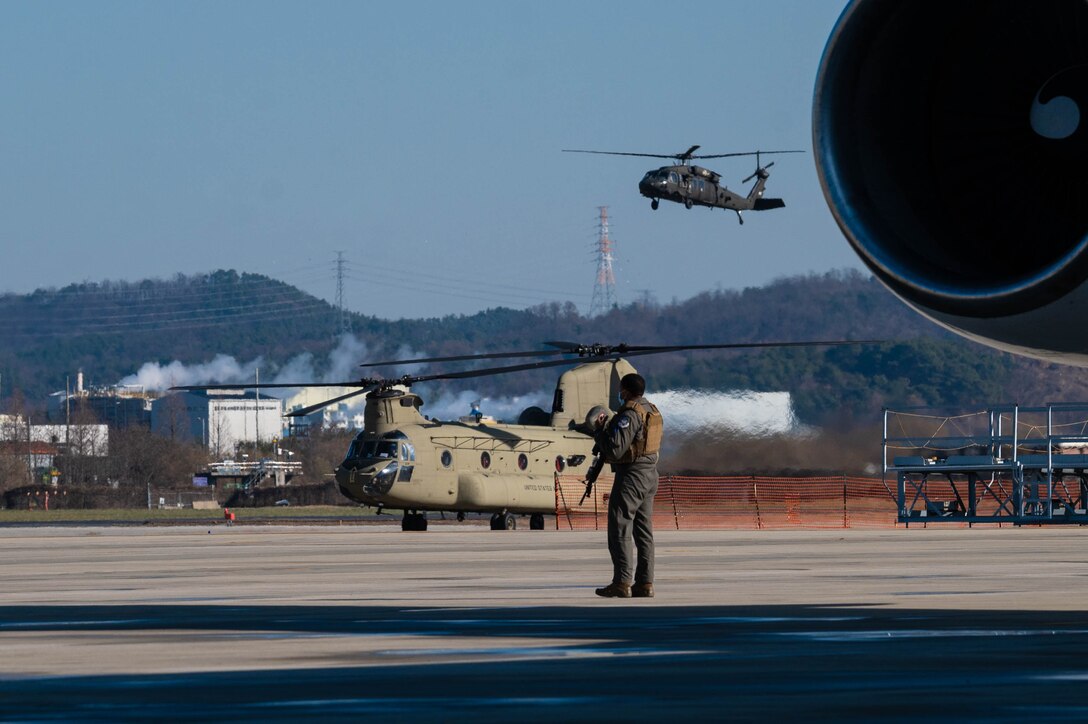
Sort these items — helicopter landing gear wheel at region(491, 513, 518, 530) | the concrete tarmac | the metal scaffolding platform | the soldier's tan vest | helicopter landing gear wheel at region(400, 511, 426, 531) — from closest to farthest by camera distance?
the concrete tarmac, the soldier's tan vest, the metal scaffolding platform, helicopter landing gear wheel at region(400, 511, 426, 531), helicopter landing gear wheel at region(491, 513, 518, 530)

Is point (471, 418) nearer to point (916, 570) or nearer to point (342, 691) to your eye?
point (916, 570)

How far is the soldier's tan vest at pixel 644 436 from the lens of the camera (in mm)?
14906

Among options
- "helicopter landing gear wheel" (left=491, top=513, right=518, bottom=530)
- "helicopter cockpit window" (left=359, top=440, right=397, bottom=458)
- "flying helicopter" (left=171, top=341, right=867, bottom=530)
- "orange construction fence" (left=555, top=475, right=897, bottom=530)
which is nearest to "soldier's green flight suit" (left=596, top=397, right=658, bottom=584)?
"flying helicopter" (left=171, top=341, right=867, bottom=530)

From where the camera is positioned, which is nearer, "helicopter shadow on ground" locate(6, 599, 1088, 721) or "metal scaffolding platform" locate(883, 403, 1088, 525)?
"helicopter shadow on ground" locate(6, 599, 1088, 721)

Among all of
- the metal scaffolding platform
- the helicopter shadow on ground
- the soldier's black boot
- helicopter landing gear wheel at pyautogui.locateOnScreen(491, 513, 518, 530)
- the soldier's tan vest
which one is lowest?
helicopter landing gear wheel at pyautogui.locateOnScreen(491, 513, 518, 530)

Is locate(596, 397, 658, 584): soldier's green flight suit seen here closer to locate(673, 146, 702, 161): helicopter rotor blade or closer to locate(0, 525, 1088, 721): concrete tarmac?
locate(0, 525, 1088, 721): concrete tarmac

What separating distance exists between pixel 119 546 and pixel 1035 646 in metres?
25.4

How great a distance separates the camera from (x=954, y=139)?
8.17 meters

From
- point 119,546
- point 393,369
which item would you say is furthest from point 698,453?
point 393,369

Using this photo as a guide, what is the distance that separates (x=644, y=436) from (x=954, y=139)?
6.96 m

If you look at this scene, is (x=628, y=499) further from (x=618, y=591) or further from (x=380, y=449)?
(x=380, y=449)

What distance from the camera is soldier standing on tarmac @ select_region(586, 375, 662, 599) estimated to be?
14812 millimetres

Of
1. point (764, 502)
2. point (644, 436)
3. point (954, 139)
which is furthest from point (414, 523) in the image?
point (954, 139)

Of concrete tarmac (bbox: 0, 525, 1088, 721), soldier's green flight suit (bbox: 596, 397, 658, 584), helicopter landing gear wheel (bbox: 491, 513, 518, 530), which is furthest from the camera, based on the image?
helicopter landing gear wheel (bbox: 491, 513, 518, 530)
